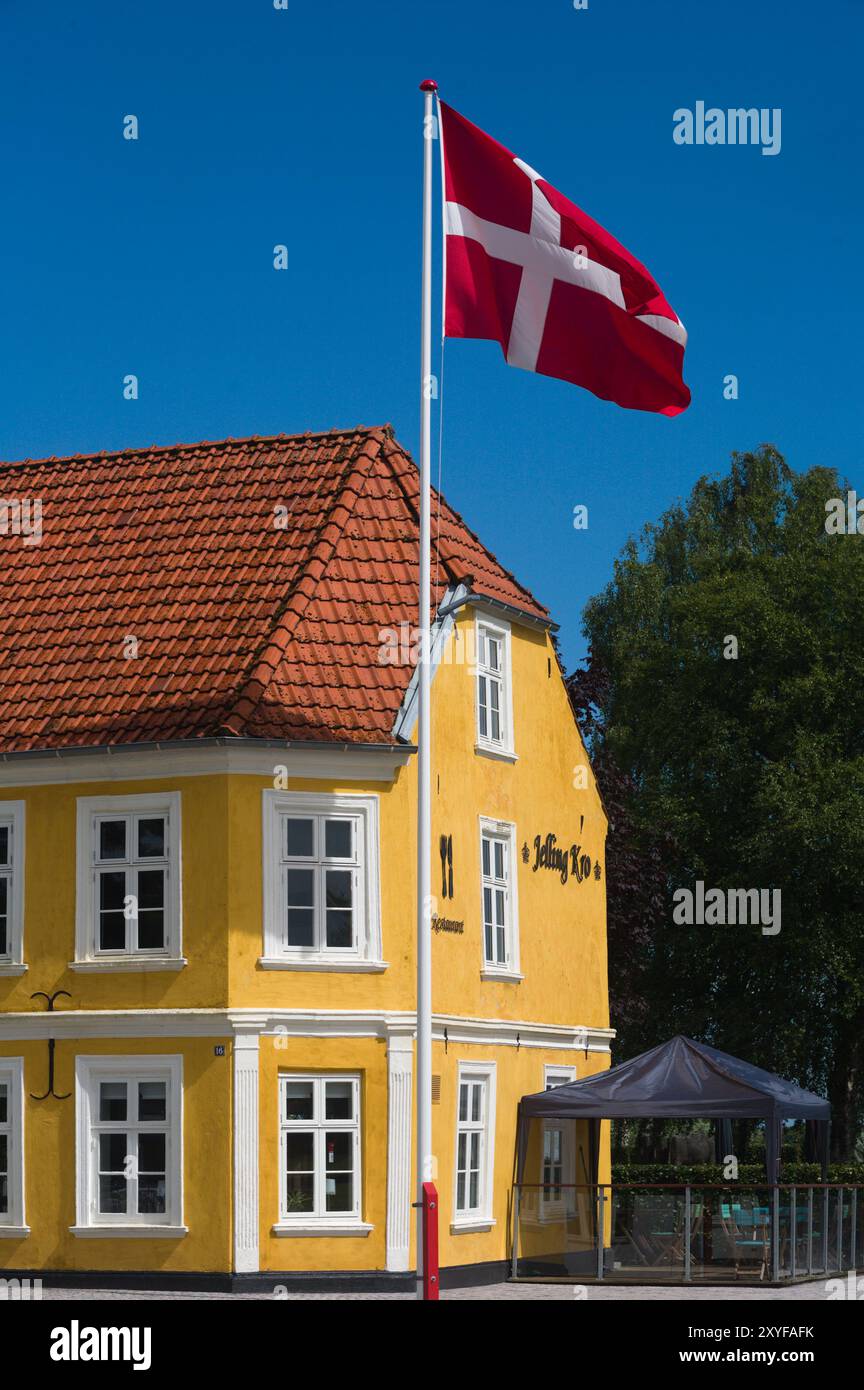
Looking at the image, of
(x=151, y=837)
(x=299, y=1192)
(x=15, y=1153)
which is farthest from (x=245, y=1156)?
(x=151, y=837)

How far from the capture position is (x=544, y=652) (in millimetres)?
33188

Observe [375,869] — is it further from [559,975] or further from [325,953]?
[559,975]

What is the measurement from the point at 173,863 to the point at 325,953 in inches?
88.0

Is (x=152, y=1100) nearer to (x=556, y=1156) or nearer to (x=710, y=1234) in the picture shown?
(x=556, y=1156)

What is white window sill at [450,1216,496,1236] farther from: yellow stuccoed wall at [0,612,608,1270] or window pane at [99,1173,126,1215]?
window pane at [99,1173,126,1215]

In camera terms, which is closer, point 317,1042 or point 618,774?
point 317,1042

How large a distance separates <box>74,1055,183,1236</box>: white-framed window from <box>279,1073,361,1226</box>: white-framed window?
4.28ft

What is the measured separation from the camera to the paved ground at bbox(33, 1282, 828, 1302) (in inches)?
1007

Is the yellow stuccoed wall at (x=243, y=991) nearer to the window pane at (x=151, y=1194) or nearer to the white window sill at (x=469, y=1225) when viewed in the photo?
the white window sill at (x=469, y=1225)

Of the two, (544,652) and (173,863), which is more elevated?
(544,652)

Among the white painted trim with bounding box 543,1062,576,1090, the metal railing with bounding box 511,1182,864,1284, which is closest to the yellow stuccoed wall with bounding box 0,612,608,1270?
the metal railing with bounding box 511,1182,864,1284

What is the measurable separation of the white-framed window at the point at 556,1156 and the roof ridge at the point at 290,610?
7751mm

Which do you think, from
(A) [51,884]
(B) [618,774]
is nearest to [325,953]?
(A) [51,884]

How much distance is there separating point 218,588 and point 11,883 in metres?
4.95
